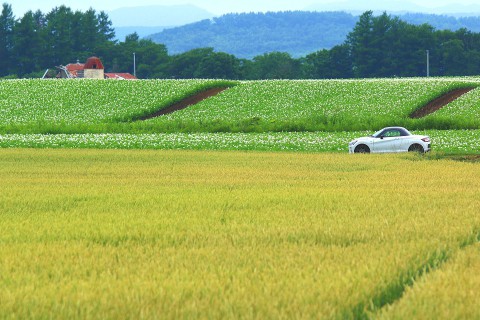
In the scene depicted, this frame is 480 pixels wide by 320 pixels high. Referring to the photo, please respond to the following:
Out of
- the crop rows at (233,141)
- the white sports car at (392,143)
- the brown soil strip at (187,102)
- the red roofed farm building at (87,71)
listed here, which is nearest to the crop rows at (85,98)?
the brown soil strip at (187,102)

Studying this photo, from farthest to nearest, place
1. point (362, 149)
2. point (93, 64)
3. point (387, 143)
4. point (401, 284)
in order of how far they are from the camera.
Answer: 1. point (93, 64)
2. point (362, 149)
3. point (387, 143)
4. point (401, 284)

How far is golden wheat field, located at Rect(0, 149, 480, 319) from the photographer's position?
9023mm

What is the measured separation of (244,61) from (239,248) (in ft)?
563

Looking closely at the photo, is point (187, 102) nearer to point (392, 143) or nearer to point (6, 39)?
point (392, 143)

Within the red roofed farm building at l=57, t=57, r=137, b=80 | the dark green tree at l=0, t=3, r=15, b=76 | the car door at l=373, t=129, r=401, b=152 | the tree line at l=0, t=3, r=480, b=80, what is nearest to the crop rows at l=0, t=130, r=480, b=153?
the car door at l=373, t=129, r=401, b=152

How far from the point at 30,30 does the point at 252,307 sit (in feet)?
556

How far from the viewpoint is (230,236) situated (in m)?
13.8

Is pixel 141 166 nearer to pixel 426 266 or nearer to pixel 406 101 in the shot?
pixel 426 266

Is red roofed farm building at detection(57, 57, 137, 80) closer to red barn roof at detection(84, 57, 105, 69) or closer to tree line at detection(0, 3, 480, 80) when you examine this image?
red barn roof at detection(84, 57, 105, 69)

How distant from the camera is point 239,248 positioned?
12609 millimetres

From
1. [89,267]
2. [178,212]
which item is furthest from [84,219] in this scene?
[89,267]

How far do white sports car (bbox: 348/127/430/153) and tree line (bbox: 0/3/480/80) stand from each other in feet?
371

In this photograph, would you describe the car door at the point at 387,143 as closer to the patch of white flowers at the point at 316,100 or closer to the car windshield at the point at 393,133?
the car windshield at the point at 393,133

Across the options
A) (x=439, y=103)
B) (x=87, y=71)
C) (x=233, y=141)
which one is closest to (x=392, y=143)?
(x=233, y=141)
